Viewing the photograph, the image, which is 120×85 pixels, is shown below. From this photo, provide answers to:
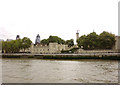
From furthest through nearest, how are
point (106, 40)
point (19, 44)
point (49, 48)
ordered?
1. point (19, 44)
2. point (49, 48)
3. point (106, 40)

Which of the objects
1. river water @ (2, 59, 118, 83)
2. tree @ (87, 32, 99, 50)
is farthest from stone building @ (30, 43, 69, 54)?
river water @ (2, 59, 118, 83)

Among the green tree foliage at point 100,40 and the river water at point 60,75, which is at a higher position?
the green tree foliage at point 100,40

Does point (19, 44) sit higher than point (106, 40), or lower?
lower

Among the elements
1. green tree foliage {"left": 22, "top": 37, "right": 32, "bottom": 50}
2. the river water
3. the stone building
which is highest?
green tree foliage {"left": 22, "top": 37, "right": 32, "bottom": 50}

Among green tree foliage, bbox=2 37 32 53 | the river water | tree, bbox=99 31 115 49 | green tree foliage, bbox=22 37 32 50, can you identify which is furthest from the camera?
green tree foliage, bbox=2 37 32 53

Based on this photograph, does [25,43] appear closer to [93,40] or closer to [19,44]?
[19,44]

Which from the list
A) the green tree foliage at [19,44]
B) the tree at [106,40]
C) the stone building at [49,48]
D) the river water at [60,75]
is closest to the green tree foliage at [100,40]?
the tree at [106,40]

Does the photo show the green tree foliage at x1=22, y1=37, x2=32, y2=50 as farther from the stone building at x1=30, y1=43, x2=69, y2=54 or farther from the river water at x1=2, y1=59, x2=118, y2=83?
the river water at x1=2, y1=59, x2=118, y2=83

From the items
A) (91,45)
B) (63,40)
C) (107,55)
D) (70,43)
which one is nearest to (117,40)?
(91,45)

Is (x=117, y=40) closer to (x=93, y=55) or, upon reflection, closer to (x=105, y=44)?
(x=105, y=44)

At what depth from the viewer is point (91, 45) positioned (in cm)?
5494

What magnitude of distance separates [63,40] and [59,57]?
4696 centimetres

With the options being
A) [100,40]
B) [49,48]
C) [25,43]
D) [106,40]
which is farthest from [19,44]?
[106,40]

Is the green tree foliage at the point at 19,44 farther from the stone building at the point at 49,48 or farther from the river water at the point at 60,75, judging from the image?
the river water at the point at 60,75
